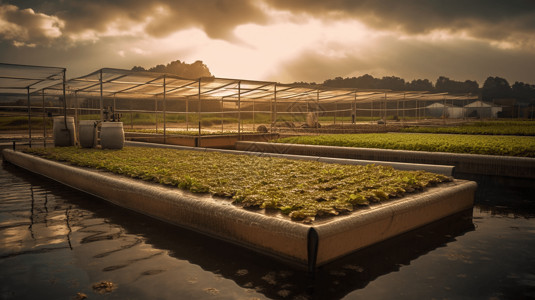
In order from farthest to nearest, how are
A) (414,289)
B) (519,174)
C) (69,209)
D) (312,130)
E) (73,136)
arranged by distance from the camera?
(312,130), (73,136), (519,174), (69,209), (414,289)

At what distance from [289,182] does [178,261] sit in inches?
111

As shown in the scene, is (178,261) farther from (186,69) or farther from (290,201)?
(186,69)

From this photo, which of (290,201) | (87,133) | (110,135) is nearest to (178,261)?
(290,201)

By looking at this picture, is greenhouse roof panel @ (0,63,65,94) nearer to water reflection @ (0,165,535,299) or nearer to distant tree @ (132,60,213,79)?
water reflection @ (0,165,535,299)

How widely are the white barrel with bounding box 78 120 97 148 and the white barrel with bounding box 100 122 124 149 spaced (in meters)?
0.91

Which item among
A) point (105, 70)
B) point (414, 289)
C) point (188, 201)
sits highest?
point (105, 70)

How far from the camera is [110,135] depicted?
1300 centimetres

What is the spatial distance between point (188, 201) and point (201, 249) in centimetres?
83

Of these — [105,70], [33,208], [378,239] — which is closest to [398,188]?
[378,239]

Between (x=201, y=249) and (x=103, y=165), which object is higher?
(x=103, y=165)

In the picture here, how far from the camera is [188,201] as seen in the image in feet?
16.9

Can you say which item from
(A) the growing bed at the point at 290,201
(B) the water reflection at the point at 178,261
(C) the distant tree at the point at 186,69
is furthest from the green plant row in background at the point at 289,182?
(C) the distant tree at the point at 186,69

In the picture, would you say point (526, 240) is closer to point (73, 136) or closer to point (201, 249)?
point (201, 249)

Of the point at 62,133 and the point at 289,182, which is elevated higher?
the point at 62,133
